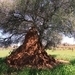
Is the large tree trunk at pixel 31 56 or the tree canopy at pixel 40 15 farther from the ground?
the tree canopy at pixel 40 15

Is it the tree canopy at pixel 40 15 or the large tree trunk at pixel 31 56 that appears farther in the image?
the tree canopy at pixel 40 15

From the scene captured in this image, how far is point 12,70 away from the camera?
19.4 m

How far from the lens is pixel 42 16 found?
27516mm

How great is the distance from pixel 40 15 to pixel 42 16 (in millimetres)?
265

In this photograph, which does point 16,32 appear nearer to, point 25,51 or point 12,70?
point 25,51

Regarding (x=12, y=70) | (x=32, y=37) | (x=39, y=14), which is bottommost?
(x=12, y=70)

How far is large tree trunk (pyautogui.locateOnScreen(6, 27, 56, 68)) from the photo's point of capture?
73.9 ft

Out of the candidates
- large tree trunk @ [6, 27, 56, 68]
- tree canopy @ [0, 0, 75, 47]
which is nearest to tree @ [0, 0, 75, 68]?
tree canopy @ [0, 0, 75, 47]

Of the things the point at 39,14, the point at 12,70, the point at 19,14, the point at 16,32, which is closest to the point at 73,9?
the point at 39,14

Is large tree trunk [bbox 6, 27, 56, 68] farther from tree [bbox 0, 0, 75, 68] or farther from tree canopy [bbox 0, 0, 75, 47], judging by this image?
tree canopy [bbox 0, 0, 75, 47]

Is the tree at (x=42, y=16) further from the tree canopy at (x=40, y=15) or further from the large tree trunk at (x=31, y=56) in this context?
the large tree trunk at (x=31, y=56)

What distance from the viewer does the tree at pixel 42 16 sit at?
25.8 metres

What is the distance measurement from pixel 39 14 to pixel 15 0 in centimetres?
268

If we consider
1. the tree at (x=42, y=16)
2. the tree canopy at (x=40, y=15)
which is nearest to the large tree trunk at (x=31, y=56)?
the tree at (x=42, y=16)
